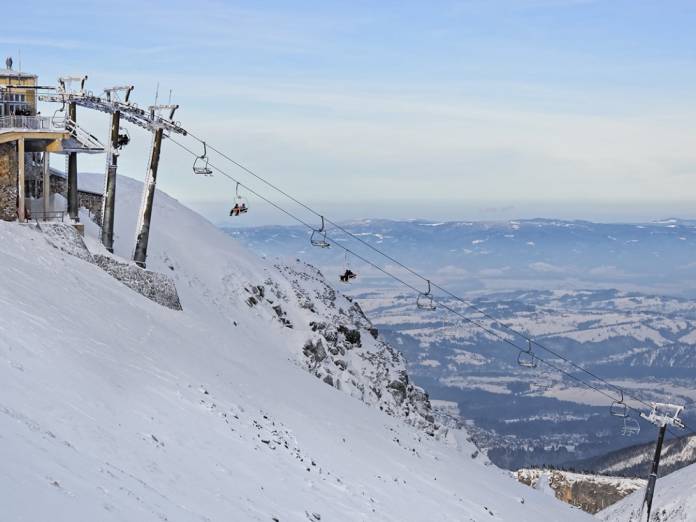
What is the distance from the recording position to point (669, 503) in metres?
98.7

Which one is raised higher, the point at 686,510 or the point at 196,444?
the point at 196,444

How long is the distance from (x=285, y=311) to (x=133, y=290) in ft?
67.7

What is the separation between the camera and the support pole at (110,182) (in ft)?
144

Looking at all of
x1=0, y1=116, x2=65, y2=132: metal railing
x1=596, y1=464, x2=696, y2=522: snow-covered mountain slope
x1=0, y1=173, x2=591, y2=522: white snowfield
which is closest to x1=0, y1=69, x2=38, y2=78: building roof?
x1=0, y1=116, x2=65, y2=132: metal railing

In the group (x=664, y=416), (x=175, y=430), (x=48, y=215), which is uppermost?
(x=48, y=215)

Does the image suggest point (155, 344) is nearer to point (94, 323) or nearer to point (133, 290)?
point (94, 323)

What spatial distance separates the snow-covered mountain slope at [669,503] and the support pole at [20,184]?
76.3 m

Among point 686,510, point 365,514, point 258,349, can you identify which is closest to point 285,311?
point 258,349

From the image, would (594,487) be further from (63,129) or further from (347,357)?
(63,129)

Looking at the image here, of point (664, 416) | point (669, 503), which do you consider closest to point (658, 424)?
point (664, 416)

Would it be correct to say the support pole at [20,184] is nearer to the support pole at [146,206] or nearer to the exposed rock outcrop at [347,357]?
the support pole at [146,206]

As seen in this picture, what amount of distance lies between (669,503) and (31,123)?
8281 centimetres

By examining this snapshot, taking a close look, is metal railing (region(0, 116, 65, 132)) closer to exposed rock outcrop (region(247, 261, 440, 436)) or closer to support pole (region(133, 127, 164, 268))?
support pole (region(133, 127, 164, 268))

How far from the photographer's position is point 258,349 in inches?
1778
